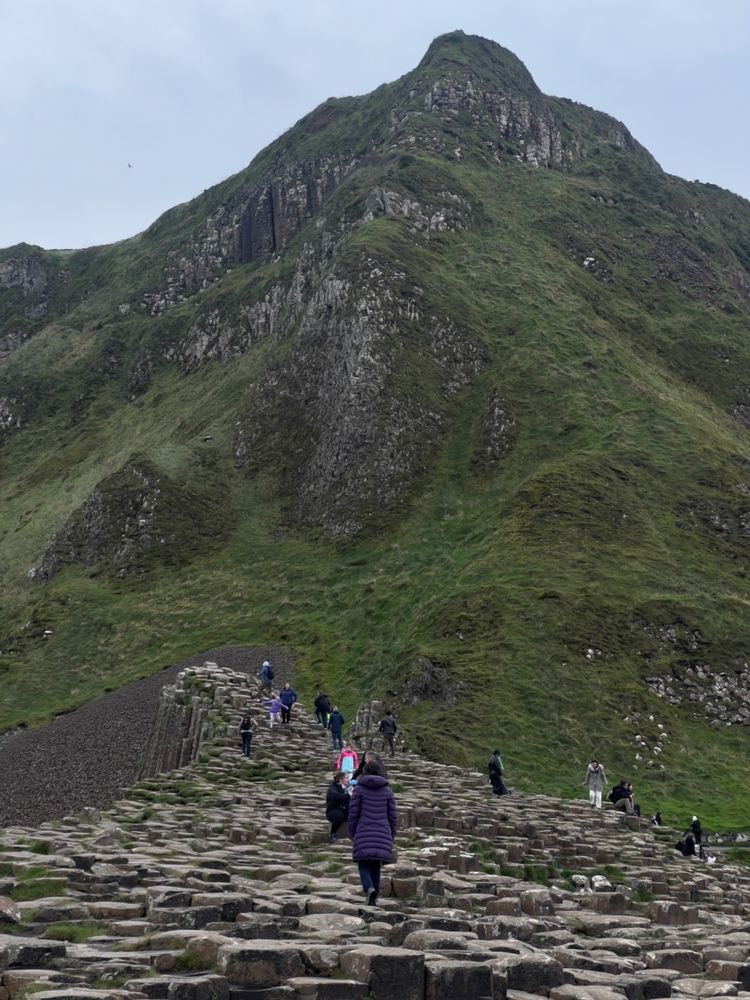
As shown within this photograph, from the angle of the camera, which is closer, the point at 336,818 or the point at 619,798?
the point at 336,818

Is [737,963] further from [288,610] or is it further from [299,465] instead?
[299,465]

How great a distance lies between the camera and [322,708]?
47281 mm

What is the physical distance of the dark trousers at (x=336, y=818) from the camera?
2244 cm

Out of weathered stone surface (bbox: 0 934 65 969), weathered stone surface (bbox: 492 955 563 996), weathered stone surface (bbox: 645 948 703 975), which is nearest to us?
weathered stone surface (bbox: 0 934 65 969)

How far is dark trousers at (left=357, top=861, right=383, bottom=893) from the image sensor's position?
15617 mm

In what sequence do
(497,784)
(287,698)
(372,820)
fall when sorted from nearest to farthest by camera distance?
(372,820) → (497,784) → (287,698)

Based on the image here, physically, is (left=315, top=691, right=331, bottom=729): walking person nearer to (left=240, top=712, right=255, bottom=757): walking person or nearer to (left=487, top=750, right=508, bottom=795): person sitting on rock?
(left=240, top=712, right=255, bottom=757): walking person

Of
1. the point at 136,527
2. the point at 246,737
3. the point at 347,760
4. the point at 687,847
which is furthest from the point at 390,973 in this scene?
the point at 136,527

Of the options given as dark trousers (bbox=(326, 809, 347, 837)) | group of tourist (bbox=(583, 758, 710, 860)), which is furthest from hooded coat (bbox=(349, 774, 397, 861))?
group of tourist (bbox=(583, 758, 710, 860))

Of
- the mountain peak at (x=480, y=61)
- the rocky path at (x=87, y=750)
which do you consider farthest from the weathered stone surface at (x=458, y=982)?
the mountain peak at (x=480, y=61)

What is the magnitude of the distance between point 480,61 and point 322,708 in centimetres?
17022

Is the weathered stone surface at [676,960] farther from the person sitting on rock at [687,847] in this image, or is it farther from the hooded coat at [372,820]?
the person sitting on rock at [687,847]

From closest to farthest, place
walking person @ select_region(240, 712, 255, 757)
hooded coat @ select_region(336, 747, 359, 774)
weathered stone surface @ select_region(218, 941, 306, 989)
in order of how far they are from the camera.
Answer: weathered stone surface @ select_region(218, 941, 306, 989)
hooded coat @ select_region(336, 747, 359, 774)
walking person @ select_region(240, 712, 255, 757)

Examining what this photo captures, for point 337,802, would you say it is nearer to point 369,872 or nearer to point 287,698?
point 369,872
